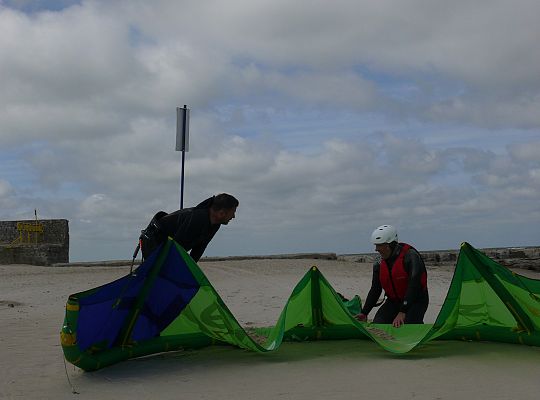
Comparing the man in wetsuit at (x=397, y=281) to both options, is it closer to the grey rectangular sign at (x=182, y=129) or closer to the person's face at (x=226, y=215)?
the person's face at (x=226, y=215)

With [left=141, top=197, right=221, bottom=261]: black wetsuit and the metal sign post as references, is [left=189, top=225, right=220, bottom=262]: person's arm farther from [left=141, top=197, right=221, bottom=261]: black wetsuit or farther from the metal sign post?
the metal sign post

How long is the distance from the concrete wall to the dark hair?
499 inches

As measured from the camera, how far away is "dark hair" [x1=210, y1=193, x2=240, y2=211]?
5344mm

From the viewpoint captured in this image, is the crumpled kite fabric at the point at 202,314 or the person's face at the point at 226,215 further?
the person's face at the point at 226,215

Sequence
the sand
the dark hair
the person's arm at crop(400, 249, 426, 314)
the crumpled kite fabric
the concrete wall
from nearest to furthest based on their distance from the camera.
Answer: the sand
the crumpled kite fabric
the dark hair
the person's arm at crop(400, 249, 426, 314)
the concrete wall

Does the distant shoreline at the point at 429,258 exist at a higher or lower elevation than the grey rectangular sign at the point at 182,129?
lower

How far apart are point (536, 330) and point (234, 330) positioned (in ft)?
8.02

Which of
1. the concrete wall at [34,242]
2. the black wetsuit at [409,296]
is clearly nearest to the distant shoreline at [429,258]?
the concrete wall at [34,242]

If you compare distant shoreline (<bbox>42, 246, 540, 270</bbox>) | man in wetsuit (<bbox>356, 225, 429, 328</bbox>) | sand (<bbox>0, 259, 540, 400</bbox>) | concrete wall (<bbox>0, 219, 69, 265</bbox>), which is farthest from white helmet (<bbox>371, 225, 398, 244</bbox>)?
concrete wall (<bbox>0, 219, 69, 265</bbox>)

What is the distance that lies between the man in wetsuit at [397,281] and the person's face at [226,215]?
1574mm

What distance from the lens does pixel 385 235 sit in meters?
6.19

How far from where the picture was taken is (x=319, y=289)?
5559mm

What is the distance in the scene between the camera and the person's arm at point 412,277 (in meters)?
5.93

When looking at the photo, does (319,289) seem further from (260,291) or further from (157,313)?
(260,291)
